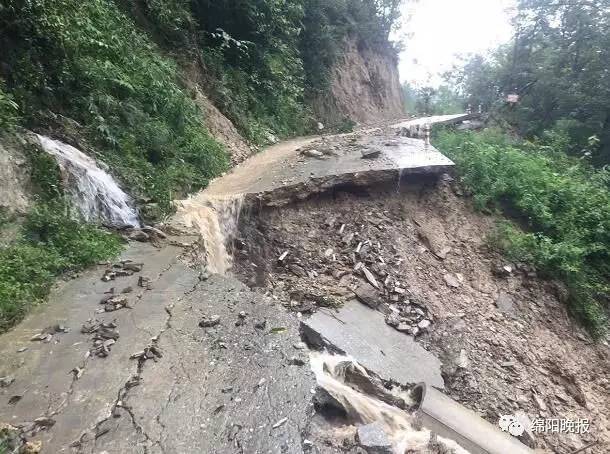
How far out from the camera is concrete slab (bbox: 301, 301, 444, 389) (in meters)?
4.87

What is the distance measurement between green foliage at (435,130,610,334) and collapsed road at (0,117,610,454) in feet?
1.27

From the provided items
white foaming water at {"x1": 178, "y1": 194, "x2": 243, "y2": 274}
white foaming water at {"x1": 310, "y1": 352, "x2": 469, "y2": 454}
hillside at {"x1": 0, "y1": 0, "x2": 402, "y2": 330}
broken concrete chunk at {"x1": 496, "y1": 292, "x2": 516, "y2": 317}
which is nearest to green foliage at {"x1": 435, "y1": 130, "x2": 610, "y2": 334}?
broken concrete chunk at {"x1": 496, "y1": 292, "x2": 516, "y2": 317}

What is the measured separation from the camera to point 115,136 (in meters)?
6.66

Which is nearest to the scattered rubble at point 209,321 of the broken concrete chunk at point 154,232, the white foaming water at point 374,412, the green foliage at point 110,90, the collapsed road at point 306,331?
the collapsed road at point 306,331

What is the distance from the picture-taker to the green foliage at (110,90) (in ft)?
18.7

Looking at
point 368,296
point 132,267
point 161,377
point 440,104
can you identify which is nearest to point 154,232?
point 132,267

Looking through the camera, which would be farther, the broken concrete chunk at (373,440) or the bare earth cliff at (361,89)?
the bare earth cliff at (361,89)

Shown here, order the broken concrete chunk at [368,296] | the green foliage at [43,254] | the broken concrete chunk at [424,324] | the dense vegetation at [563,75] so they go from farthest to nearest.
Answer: the dense vegetation at [563,75], the broken concrete chunk at [424,324], the broken concrete chunk at [368,296], the green foliage at [43,254]

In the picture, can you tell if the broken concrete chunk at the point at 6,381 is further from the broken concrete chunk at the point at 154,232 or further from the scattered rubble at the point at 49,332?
the broken concrete chunk at the point at 154,232

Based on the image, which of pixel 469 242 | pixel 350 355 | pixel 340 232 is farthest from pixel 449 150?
pixel 350 355

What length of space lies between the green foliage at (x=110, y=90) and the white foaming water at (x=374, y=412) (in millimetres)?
3461

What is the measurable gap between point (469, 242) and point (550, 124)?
30.7ft

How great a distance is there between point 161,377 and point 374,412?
68.0 inches

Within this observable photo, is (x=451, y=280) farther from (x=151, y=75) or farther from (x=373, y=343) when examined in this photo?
(x=151, y=75)
